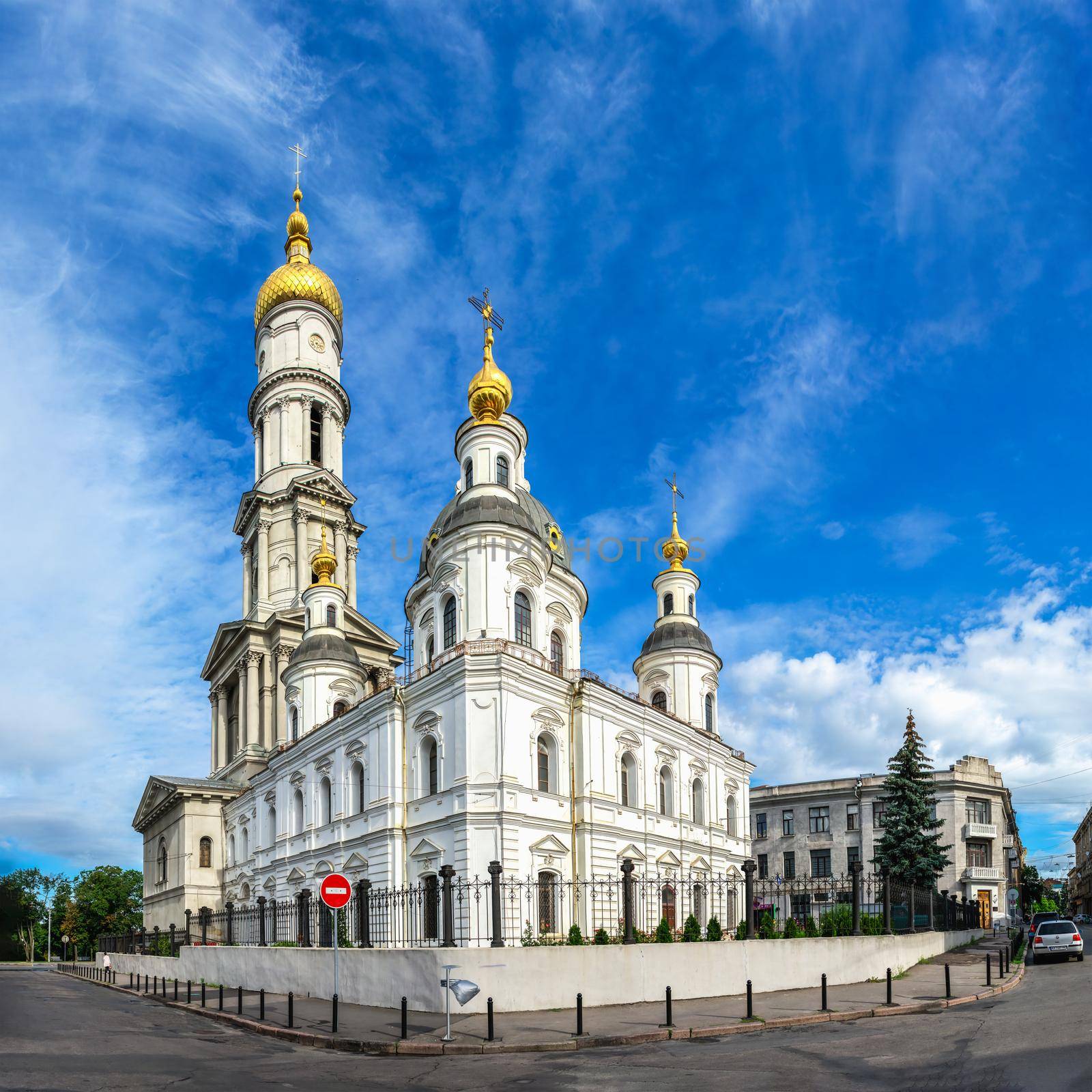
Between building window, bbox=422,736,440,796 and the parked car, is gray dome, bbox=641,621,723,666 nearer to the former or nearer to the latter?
building window, bbox=422,736,440,796

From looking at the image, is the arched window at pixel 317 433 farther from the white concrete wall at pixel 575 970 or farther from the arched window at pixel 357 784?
the white concrete wall at pixel 575 970

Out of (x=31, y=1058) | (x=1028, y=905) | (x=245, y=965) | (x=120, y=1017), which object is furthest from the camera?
(x=1028, y=905)

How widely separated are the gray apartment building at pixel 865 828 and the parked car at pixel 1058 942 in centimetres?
2861

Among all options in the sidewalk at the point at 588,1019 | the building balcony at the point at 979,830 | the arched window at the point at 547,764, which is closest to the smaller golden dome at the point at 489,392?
the arched window at the point at 547,764

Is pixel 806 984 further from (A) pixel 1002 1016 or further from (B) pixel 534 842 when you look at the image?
(B) pixel 534 842

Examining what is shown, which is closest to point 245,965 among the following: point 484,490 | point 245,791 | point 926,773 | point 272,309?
point 484,490

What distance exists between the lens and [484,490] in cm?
3694

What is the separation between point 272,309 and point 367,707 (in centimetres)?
3550

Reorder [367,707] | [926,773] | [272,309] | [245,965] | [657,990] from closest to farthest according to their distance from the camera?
1. [657,990]
2. [245,965]
3. [367,707]
4. [926,773]
5. [272,309]

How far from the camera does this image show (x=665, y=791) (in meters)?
41.2

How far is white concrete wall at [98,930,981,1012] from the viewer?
59.6 ft

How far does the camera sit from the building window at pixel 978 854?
2400 inches

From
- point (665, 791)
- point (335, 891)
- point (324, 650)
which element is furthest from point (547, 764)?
point (335, 891)

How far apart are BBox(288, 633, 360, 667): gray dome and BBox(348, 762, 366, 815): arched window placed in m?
8.82
